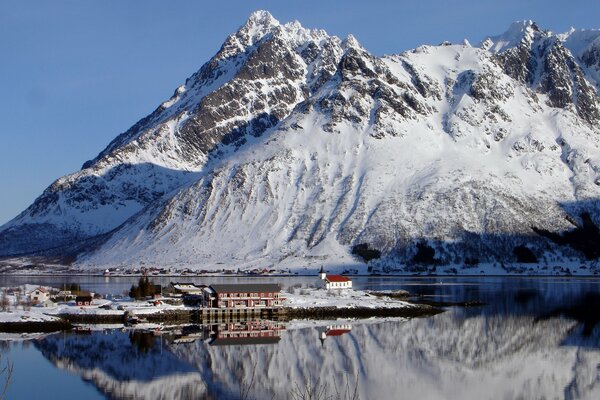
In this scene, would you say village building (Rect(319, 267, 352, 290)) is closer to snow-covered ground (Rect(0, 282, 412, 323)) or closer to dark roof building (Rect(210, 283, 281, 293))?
snow-covered ground (Rect(0, 282, 412, 323))

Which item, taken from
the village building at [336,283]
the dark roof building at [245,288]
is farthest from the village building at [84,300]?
the village building at [336,283]

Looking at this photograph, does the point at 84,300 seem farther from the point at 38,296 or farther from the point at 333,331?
the point at 333,331

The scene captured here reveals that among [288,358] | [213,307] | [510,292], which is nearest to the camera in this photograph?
[288,358]

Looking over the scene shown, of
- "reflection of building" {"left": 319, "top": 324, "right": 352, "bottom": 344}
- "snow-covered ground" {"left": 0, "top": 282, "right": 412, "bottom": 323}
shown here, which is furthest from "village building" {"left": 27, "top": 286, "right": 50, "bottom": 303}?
"reflection of building" {"left": 319, "top": 324, "right": 352, "bottom": 344}

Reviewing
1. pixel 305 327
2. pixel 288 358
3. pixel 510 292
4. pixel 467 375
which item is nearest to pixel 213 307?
pixel 305 327

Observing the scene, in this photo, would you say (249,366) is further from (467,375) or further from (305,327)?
(305,327)

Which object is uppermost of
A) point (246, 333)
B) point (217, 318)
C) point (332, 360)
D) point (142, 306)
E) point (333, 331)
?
point (142, 306)

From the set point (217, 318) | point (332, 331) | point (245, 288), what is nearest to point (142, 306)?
point (217, 318)
